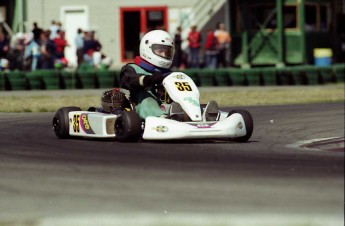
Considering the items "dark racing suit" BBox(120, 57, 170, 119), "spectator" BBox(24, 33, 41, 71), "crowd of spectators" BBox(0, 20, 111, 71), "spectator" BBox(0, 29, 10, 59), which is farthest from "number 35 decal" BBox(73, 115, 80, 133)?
"spectator" BBox(0, 29, 10, 59)

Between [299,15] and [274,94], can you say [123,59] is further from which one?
[274,94]

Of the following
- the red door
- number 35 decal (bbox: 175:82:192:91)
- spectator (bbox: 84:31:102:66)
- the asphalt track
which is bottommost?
the asphalt track

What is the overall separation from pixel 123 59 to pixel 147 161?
2642cm

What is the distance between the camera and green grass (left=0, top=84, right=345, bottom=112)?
1966cm

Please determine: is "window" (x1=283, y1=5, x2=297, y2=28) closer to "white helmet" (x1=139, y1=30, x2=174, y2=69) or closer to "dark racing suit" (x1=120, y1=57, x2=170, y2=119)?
"white helmet" (x1=139, y1=30, x2=174, y2=69)

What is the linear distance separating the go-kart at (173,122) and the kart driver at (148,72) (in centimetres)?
12

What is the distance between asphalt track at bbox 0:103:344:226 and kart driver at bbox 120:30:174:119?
0.51 m

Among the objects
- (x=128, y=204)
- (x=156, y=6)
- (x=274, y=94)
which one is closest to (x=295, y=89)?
(x=274, y=94)

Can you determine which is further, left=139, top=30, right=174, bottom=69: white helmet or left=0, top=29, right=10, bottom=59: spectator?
left=0, top=29, right=10, bottom=59: spectator

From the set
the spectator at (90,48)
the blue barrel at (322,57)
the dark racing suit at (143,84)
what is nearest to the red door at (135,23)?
the blue barrel at (322,57)

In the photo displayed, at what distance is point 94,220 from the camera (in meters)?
6.59

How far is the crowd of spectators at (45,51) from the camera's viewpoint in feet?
95.0

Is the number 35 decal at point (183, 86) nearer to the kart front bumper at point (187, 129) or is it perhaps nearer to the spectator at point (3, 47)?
the kart front bumper at point (187, 129)

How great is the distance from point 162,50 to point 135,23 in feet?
77.4
